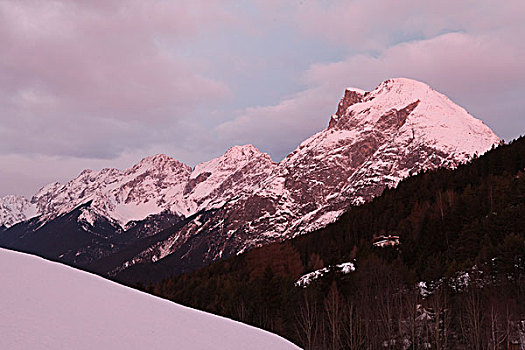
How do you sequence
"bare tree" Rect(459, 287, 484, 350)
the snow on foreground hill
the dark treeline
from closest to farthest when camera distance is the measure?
the snow on foreground hill
"bare tree" Rect(459, 287, 484, 350)
the dark treeline

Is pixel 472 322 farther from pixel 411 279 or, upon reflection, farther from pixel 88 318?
pixel 88 318

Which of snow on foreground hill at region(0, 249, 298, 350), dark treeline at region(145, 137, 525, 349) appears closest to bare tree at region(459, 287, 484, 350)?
dark treeline at region(145, 137, 525, 349)

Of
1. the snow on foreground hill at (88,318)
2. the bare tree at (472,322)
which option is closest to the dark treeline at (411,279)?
the bare tree at (472,322)

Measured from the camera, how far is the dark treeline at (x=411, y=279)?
50.6m

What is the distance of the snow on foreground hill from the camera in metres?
11.9

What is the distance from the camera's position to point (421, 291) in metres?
66.9

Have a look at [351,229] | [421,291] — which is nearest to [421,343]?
[421,291]

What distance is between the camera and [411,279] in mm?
68562

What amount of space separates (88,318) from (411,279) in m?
62.7

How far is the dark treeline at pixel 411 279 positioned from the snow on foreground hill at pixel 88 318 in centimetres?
3327

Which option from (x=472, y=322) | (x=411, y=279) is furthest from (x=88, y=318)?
(x=411, y=279)

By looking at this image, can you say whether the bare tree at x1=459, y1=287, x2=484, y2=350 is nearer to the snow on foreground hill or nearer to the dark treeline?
the dark treeline

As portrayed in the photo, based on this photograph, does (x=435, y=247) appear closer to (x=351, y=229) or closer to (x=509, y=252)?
(x=509, y=252)

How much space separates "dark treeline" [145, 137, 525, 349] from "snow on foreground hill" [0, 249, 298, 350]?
33.3 metres
